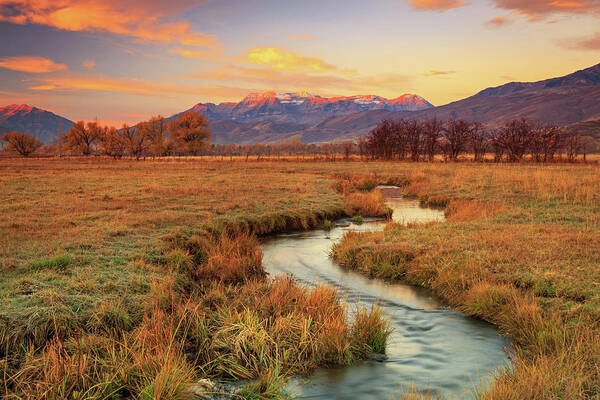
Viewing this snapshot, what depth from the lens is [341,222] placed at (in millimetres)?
23453

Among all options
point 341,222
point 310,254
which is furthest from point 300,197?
point 310,254

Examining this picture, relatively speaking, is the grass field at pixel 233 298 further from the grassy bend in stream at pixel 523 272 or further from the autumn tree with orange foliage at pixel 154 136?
the autumn tree with orange foliage at pixel 154 136

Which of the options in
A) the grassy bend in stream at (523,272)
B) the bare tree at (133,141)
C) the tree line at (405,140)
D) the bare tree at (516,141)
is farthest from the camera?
the bare tree at (133,141)

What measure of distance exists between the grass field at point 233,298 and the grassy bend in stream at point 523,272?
1.6 inches

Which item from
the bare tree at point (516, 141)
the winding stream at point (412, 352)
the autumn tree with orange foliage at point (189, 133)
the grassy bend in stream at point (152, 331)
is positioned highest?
the autumn tree with orange foliage at point (189, 133)

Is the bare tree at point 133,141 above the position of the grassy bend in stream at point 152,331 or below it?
above

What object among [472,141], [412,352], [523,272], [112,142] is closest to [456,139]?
[472,141]

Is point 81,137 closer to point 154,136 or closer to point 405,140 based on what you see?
point 154,136

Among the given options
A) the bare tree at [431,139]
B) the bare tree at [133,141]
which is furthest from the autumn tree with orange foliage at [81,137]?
the bare tree at [431,139]

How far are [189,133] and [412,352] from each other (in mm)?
107721

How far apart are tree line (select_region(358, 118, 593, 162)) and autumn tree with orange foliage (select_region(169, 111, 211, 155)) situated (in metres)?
45.9

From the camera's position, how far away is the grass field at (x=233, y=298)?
241 inches

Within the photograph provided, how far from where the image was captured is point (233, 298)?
976 cm

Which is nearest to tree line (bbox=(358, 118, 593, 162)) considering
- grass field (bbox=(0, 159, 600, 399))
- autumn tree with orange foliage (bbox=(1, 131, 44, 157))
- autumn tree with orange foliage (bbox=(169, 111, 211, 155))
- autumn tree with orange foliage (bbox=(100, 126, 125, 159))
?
autumn tree with orange foliage (bbox=(169, 111, 211, 155))
